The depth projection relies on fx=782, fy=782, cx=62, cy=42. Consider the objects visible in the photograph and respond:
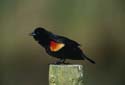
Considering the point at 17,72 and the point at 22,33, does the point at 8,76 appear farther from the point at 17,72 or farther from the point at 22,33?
the point at 22,33

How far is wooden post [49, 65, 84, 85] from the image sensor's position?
338cm

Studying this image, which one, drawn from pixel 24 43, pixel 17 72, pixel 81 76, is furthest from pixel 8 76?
pixel 81 76

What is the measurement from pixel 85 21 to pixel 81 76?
15.7 feet

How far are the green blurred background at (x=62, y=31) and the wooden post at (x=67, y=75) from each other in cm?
418

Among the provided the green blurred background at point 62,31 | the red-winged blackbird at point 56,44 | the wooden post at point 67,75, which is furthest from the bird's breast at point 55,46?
the green blurred background at point 62,31

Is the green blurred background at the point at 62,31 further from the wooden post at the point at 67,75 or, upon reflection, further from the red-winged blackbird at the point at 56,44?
the wooden post at the point at 67,75

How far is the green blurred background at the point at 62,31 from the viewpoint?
787 cm

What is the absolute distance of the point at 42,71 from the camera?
7.77 meters

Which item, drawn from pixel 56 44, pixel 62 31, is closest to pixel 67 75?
pixel 56 44

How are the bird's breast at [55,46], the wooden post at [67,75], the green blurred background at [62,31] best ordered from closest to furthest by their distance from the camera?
the wooden post at [67,75], the bird's breast at [55,46], the green blurred background at [62,31]

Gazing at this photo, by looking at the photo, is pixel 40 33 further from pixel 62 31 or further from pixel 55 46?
pixel 62 31

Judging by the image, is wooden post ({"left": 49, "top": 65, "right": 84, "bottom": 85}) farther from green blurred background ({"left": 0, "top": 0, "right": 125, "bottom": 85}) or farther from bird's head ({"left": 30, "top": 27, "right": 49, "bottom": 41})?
green blurred background ({"left": 0, "top": 0, "right": 125, "bottom": 85})

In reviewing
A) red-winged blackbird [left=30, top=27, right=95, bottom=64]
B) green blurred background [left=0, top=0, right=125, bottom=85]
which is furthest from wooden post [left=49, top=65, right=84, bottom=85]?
green blurred background [left=0, top=0, right=125, bottom=85]

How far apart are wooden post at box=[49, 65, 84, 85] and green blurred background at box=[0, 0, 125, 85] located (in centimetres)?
418
